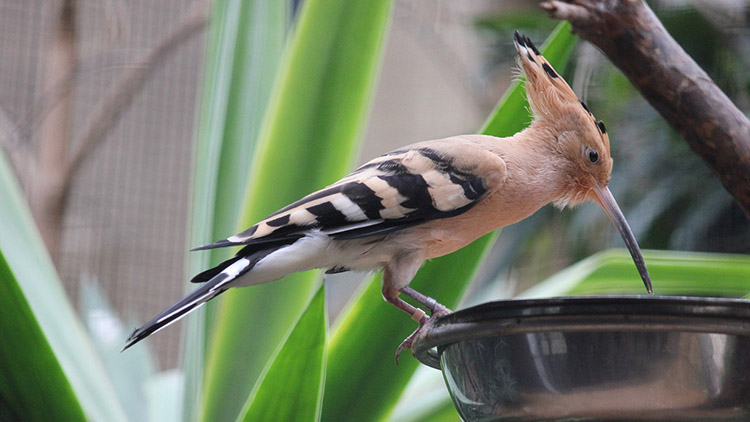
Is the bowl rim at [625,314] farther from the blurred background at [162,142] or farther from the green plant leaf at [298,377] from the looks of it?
the blurred background at [162,142]

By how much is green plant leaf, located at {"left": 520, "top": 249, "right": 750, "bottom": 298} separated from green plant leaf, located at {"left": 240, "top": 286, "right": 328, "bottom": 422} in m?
0.54

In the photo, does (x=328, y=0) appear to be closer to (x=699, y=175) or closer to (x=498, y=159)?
(x=498, y=159)

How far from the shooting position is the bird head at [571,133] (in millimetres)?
1034

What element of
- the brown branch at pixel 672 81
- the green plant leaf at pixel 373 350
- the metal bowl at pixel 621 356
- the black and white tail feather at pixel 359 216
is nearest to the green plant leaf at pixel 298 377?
the black and white tail feather at pixel 359 216

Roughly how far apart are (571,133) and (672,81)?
0.51 ft

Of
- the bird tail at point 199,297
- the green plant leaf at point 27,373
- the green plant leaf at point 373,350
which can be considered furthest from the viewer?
the green plant leaf at point 373,350

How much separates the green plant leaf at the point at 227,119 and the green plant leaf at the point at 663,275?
0.55 metres

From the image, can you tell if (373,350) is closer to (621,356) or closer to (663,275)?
(663,275)

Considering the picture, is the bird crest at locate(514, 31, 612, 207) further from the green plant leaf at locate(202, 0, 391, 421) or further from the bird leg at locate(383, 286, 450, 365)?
the green plant leaf at locate(202, 0, 391, 421)

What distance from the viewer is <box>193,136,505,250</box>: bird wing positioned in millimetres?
951

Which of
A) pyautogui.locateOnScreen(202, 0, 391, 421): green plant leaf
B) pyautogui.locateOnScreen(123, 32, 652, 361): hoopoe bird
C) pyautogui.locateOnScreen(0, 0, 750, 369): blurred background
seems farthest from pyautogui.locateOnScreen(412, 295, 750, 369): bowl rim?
pyautogui.locateOnScreen(0, 0, 750, 369): blurred background

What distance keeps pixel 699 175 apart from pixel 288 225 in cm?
221

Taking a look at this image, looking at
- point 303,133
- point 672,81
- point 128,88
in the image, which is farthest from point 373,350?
point 128,88

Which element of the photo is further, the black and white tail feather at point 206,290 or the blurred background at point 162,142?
the blurred background at point 162,142
